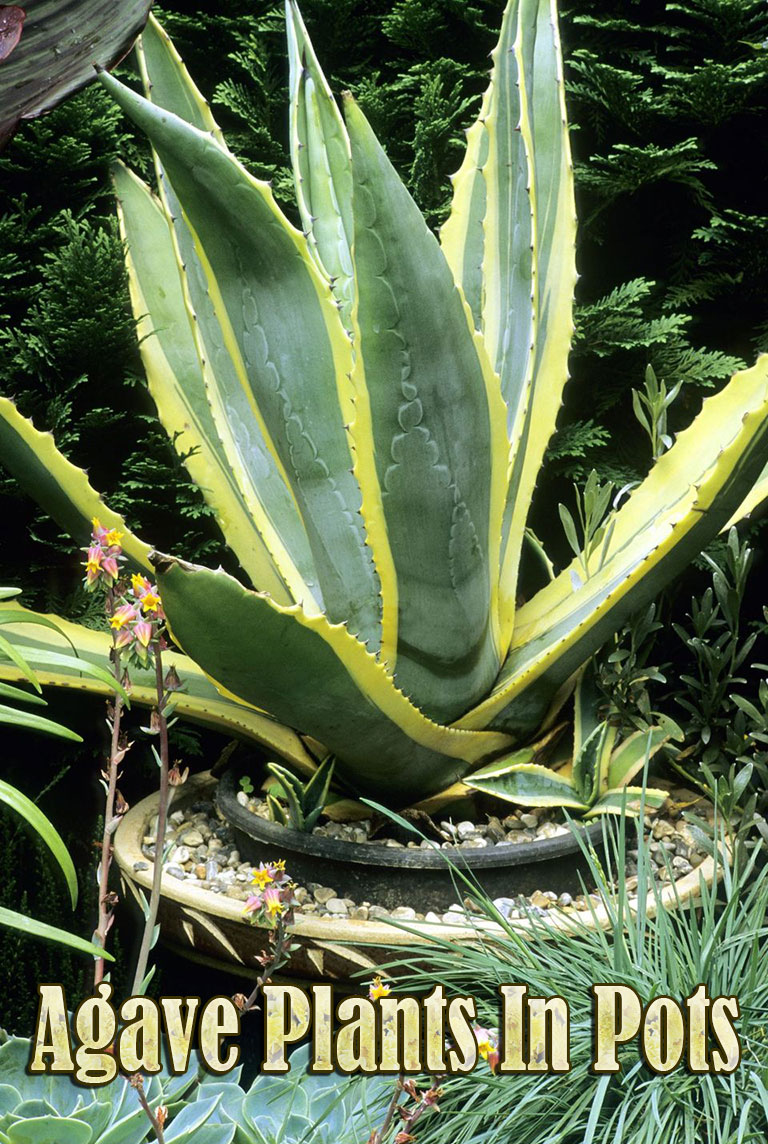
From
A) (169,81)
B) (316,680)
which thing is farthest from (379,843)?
(169,81)

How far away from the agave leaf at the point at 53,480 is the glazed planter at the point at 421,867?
34 centimetres

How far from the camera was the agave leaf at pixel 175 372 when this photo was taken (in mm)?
1212

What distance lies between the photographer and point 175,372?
1278 millimetres

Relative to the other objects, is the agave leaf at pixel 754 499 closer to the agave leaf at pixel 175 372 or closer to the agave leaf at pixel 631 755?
the agave leaf at pixel 631 755

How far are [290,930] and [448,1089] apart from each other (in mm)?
185

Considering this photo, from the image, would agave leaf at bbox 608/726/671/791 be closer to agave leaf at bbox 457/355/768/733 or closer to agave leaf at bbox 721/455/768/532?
agave leaf at bbox 457/355/768/733

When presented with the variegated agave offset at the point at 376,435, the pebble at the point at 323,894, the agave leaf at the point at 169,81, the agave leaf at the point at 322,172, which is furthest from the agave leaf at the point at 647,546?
the agave leaf at the point at 169,81

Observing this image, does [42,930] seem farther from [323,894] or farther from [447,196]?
[447,196]

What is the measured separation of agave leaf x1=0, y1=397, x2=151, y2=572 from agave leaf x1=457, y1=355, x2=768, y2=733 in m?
0.42

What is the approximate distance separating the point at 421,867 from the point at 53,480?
53 centimetres

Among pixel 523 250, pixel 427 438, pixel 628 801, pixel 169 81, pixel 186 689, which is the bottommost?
pixel 628 801

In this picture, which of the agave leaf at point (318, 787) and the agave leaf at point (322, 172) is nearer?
the agave leaf at point (318, 787)

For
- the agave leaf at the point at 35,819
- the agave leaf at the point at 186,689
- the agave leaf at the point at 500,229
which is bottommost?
the agave leaf at the point at 186,689

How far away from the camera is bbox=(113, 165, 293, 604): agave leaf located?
1212mm
